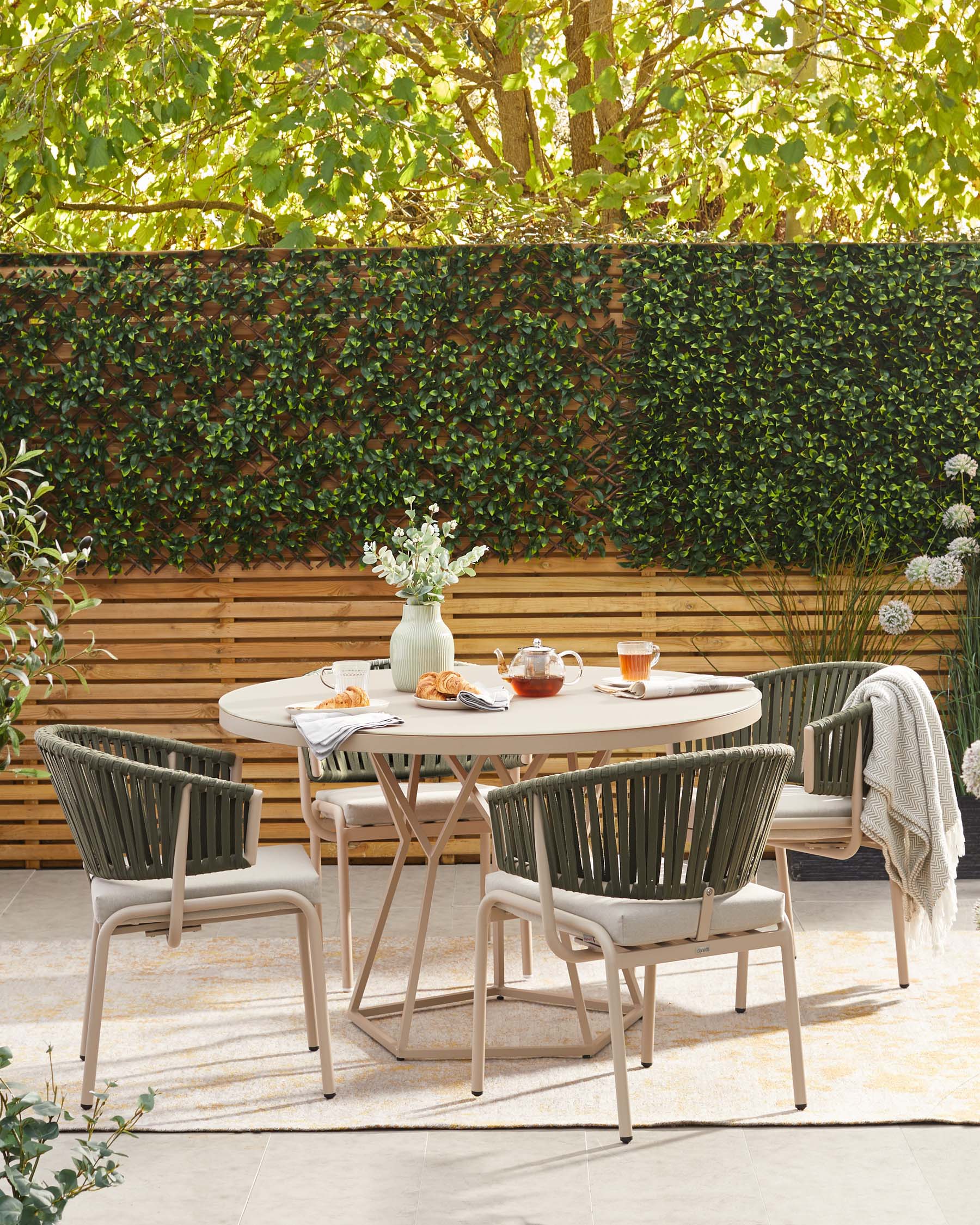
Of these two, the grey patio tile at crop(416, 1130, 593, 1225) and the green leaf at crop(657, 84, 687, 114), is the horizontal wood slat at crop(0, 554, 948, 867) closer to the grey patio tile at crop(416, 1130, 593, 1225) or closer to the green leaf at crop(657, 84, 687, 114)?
the green leaf at crop(657, 84, 687, 114)

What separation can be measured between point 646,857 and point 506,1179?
75 centimetres

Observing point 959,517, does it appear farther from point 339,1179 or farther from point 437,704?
point 339,1179

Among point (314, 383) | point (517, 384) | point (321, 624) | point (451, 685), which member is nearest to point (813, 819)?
point (451, 685)

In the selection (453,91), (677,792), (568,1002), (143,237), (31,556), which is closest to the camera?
(677,792)

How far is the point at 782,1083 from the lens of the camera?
334 centimetres

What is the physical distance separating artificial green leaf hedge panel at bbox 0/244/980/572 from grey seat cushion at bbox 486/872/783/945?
2584mm

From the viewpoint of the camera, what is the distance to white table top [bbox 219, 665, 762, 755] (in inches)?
124

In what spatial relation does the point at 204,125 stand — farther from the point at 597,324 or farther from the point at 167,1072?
the point at 167,1072

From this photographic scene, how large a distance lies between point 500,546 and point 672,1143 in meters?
2.93

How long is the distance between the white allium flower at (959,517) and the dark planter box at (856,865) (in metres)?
1.09

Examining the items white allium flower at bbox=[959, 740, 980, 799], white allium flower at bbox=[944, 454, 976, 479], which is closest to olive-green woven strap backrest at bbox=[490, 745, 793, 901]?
white allium flower at bbox=[959, 740, 980, 799]

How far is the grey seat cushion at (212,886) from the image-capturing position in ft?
10.6

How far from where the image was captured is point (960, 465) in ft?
17.4

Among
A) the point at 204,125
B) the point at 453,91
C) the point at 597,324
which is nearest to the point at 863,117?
the point at 453,91
